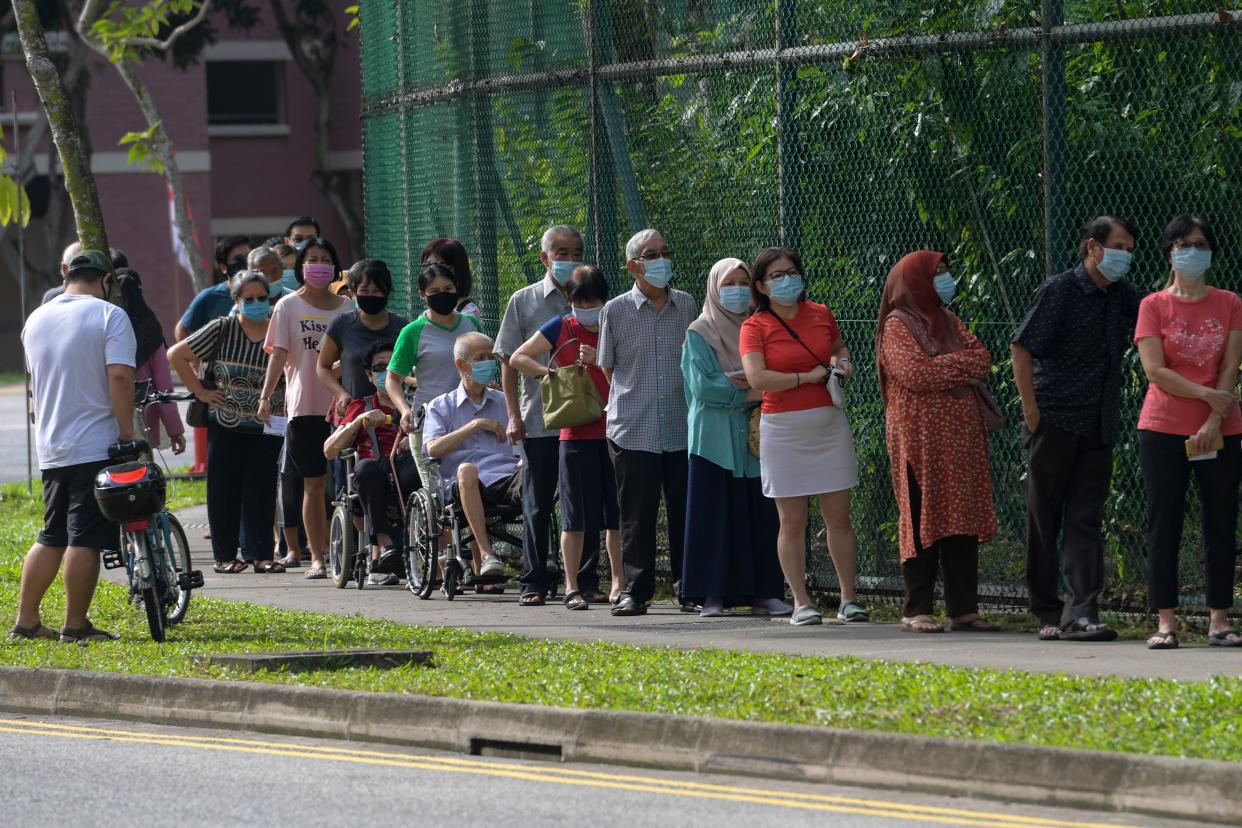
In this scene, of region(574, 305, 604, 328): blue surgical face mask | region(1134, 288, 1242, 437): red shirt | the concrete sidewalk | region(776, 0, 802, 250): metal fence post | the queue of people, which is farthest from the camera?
region(574, 305, 604, 328): blue surgical face mask

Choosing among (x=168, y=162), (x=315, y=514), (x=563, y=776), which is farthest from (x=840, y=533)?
(x=168, y=162)

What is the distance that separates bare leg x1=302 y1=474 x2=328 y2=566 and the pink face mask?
3.78ft

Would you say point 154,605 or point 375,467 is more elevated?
point 375,467

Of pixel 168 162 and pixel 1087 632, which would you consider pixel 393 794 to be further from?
pixel 168 162

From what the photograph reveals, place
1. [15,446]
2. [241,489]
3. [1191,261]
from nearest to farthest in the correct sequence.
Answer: [1191,261], [241,489], [15,446]

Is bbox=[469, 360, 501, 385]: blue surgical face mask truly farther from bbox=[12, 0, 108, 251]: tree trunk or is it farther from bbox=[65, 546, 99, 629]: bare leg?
bbox=[12, 0, 108, 251]: tree trunk

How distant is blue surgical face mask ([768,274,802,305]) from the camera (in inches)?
406

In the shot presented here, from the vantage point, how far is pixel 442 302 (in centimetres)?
1220

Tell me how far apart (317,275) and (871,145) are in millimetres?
3780

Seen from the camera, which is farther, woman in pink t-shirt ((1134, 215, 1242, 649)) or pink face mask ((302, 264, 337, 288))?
pink face mask ((302, 264, 337, 288))

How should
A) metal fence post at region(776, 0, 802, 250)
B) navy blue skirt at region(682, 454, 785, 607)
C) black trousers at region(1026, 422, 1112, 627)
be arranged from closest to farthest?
black trousers at region(1026, 422, 1112, 627) < navy blue skirt at region(682, 454, 785, 607) < metal fence post at region(776, 0, 802, 250)

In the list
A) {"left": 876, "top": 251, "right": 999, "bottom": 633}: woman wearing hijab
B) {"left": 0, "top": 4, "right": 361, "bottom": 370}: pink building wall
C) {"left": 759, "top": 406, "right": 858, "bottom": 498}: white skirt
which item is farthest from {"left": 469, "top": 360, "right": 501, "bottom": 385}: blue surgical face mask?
{"left": 0, "top": 4, "right": 361, "bottom": 370}: pink building wall

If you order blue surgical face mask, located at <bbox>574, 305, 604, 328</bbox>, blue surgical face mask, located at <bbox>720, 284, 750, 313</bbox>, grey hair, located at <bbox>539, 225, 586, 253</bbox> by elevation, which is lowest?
blue surgical face mask, located at <bbox>574, 305, 604, 328</bbox>

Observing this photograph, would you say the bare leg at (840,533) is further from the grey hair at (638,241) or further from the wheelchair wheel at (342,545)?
the wheelchair wheel at (342,545)
